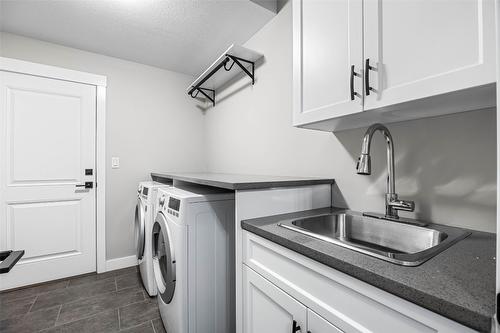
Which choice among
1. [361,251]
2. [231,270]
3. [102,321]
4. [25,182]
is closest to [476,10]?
[361,251]

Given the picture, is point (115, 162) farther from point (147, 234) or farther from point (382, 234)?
point (382, 234)

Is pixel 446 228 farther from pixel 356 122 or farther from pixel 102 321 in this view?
pixel 102 321

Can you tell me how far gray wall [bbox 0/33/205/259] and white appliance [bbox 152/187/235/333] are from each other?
1.48 m

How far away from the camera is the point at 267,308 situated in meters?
0.94

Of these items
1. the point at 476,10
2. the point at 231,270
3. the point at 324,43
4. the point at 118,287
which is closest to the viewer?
the point at 476,10

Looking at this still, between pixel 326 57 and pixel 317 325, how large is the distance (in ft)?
3.47

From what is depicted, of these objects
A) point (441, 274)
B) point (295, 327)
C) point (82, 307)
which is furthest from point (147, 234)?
point (441, 274)

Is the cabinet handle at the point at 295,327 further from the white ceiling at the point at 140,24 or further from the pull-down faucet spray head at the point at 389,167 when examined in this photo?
the white ceiling at the point at 140,24

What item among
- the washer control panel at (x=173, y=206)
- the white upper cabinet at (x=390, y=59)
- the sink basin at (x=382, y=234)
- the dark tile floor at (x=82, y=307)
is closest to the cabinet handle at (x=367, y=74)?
the white upper cabinet at (x=390, y=59)

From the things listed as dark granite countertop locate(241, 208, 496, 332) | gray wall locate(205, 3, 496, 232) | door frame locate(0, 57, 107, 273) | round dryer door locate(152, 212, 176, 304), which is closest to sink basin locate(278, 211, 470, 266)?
dark granite countertop locate(241, 208, 496, 332)

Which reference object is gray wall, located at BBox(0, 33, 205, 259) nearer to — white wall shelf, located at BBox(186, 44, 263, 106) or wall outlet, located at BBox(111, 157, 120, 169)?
wall outlet, located at BBox(111, 157, 120, 169)

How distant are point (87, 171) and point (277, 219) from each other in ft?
7.56

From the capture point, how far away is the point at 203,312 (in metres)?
1.33

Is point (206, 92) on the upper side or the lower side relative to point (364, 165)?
upper
